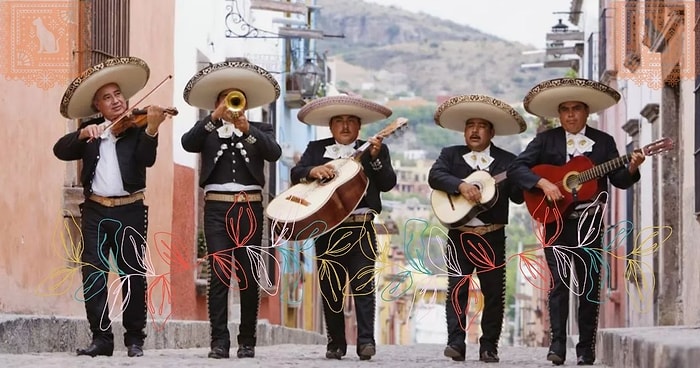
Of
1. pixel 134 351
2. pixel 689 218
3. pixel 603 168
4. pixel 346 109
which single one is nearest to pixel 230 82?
pixel 346 109

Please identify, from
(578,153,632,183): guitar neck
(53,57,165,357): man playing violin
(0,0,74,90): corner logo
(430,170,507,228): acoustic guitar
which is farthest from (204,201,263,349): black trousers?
(0,0,74,90): corner logo

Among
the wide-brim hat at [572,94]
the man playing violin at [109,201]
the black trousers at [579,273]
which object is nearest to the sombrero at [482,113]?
the wide-brim hat at [572,94]

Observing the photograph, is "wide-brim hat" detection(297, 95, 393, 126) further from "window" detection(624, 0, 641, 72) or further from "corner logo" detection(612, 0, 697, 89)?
"window" detection(624, 0, 641, 72)

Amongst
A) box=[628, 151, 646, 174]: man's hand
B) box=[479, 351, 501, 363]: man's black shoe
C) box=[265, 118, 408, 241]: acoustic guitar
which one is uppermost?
box=[628, 151, 646, 174]: man's hand

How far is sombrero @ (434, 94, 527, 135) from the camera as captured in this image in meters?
12.4

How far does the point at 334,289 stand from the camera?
483 inches

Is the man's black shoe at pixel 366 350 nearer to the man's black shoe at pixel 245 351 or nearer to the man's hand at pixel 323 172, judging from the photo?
the man's black shoe at pixel 245 351

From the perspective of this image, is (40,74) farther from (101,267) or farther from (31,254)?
(101,267)

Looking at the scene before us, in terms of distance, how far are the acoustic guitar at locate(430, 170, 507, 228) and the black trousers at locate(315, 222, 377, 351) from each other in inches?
22.1

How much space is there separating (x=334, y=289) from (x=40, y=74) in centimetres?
381

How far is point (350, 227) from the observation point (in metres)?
12.1

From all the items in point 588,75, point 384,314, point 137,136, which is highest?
point 588,75

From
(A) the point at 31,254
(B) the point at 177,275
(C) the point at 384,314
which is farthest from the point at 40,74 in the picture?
(C) the point at 384,314

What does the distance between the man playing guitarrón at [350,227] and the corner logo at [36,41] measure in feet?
9.87
